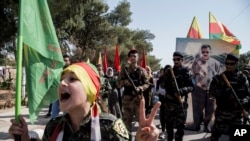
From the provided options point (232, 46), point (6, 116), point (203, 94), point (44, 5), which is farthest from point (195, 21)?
point (44, 5)

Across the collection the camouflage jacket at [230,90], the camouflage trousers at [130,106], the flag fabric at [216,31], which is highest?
the flag fabric at [216,31]

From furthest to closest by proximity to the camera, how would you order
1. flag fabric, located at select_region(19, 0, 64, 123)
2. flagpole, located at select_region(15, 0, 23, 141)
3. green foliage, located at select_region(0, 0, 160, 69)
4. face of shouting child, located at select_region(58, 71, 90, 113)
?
green foliage, located at select_region(0, 0, 160, 69), flag fabric, located at select_region(19, 0, 64, 123), flagpole, located at select_region(15, 0, 23, 141), face of shouting child, located at select_region(58, 71, 90, 113)

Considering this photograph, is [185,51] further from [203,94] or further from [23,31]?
[23,31]

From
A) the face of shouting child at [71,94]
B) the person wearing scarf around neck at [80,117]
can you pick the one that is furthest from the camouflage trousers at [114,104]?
the face of shouting child at [71,94]

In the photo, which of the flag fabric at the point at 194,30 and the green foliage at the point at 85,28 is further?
the green foliage at the point at 85,28

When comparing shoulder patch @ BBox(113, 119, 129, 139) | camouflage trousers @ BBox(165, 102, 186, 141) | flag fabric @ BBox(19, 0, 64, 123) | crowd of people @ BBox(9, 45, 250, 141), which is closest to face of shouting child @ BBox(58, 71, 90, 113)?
crowd of people @ BBox(9, 45, 250, 141)

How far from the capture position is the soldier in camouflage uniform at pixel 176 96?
5.84m

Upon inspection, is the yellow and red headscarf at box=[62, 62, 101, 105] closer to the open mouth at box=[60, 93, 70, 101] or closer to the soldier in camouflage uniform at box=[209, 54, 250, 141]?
the open mouth at box=[60, 93, 70, 101]

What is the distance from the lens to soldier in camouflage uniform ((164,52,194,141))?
5.84 meters

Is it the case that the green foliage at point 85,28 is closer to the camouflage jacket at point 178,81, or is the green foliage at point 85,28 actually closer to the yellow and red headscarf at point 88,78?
the camouflage jacket at point 178,81

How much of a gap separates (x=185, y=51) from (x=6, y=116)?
17.9 ft

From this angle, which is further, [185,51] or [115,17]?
[115,17]

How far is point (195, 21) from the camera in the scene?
1030 cm

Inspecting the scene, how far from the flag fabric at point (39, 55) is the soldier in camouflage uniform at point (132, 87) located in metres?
3.37
